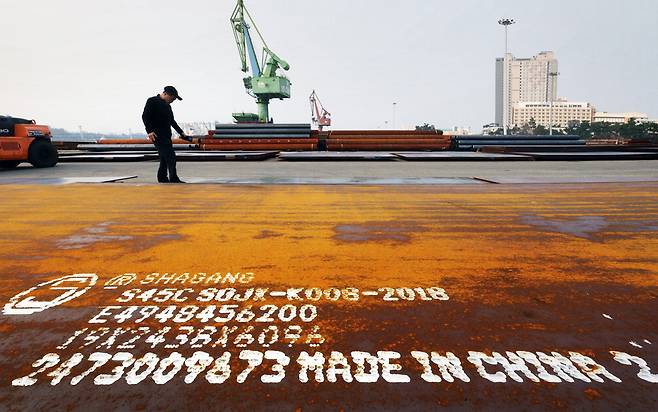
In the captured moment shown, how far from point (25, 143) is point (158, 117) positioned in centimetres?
490

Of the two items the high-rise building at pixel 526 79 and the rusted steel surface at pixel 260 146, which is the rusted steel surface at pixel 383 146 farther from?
the high-rise building at pixel 526 79

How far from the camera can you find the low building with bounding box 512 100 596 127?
141m

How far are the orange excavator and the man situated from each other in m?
4.74

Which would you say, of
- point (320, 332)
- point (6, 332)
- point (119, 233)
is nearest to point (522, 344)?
point (320, 332)

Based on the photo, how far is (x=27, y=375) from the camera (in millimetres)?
1052

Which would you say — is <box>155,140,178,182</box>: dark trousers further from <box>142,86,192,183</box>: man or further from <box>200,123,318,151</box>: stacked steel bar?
<box>200,123,318,151</box>: stacked steel bar

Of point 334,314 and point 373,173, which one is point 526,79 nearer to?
point 373,173

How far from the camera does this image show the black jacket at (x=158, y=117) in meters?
5.88

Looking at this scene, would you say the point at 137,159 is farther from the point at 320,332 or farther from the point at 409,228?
the point at 320,332

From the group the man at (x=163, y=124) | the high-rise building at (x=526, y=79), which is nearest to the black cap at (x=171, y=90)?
the man at (x=163, y=124)

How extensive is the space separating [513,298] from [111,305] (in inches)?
59.1

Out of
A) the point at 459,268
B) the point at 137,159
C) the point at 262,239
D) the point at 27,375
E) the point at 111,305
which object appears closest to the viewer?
the point at 27,375

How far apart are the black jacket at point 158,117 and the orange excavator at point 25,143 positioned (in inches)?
186

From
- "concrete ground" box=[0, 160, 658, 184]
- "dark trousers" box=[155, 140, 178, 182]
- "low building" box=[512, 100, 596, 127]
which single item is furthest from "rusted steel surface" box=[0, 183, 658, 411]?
"low building" box=[512, 100, 596, 127]
